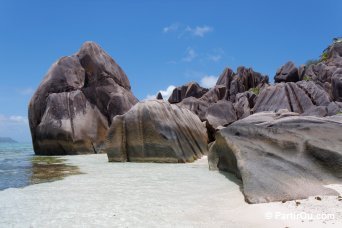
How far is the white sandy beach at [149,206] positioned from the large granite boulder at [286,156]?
0.91 feet

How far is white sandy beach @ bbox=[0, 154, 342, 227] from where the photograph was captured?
13.6 ft

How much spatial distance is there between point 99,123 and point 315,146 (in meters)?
15.7

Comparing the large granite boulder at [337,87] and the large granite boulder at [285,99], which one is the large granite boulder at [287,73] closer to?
the large granite boulder at [337,87]

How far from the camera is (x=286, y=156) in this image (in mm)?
6078

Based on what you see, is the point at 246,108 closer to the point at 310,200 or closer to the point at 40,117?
the point at 40,117

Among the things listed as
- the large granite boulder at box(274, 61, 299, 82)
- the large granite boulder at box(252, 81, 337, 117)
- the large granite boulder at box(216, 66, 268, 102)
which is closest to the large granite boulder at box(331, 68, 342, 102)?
the large granite boulder at box(252, 81, 337, 117)

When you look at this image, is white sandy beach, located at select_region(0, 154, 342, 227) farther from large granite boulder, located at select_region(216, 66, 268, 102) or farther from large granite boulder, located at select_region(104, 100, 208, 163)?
large granite boulder, located at select_region(216, 66, 268, 102)

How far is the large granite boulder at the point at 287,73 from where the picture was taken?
35.5m

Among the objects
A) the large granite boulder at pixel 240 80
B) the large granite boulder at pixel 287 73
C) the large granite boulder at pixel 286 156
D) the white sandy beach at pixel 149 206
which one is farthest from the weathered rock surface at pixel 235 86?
the white sandy beach at pixel 149 206

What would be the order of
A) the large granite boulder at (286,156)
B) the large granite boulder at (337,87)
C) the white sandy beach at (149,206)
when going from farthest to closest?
the large granite boulder at (337,87) < the large granite boulder at (286,156) < the white sandy beach at (149,206)

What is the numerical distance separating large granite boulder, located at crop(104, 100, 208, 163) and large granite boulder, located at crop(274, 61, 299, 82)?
24.8m

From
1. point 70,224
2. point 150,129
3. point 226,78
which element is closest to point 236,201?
point 70,224

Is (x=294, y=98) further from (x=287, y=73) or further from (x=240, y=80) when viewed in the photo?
(x=240, y=80)

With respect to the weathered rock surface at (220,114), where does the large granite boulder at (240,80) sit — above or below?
above
